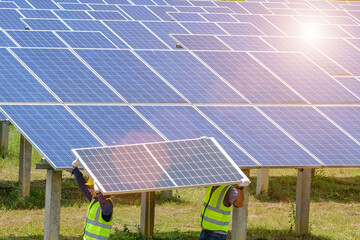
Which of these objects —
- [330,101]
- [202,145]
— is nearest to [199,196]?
[330,101]

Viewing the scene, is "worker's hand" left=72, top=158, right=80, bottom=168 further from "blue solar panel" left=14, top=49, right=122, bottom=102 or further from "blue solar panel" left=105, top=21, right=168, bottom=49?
"blue solar panel" left=105, top=21, right=168, bottom=49

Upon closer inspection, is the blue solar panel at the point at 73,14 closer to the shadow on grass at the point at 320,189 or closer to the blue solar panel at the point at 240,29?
the blue solar panel at the point at 240,29

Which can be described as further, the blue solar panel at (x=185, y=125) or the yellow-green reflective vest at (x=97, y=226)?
the blue solar panel at (x=185, y=125)

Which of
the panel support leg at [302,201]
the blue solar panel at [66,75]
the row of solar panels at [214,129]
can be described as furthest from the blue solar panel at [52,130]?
the panel support leg at [302,201]

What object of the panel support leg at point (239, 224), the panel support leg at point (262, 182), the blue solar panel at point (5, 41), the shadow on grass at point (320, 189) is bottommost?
the shadow on grass at point (320, 189)

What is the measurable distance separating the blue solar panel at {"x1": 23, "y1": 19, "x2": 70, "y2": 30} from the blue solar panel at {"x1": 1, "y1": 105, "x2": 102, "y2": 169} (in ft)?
36.4

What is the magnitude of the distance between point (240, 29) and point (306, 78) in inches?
330

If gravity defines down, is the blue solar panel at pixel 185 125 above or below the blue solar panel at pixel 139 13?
below

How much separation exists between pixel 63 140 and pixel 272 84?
6.08 m

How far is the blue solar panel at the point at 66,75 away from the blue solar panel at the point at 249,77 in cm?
326

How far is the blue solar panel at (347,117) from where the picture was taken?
15.8 metres

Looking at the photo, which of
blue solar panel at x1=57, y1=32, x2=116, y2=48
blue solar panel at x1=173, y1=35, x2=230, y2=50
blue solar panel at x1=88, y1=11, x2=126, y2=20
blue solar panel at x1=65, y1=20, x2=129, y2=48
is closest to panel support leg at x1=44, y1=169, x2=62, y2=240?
blue solar panel at x1=173, y1=35, x2=230, y2=50

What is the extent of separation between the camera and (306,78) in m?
18.1

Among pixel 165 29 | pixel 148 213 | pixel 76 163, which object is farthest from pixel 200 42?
pixel 76 163
